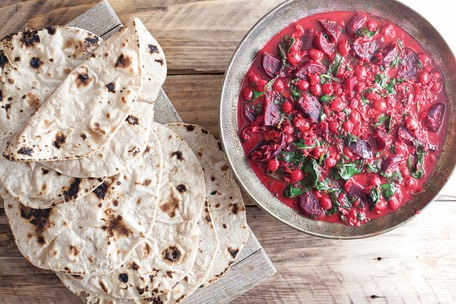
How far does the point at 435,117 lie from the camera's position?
4.31m

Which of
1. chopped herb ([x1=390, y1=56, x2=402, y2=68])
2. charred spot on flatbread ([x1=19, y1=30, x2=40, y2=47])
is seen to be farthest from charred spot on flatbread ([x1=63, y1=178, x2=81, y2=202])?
chopped herb ([x1=390, y1=56, x2=402, y2=68])

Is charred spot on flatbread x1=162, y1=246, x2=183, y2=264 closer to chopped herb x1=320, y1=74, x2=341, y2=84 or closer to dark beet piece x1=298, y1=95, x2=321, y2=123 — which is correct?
dark beet piece x1=298, y1=95, x2=321, y2=123

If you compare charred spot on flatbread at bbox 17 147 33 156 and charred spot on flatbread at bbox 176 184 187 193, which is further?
charred spot on flatbread at bbox 176 184 187 193

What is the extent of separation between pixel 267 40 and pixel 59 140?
68.0 inches

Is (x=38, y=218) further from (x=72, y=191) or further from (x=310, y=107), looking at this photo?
(x=310, y=107)

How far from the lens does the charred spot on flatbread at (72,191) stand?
3.97m

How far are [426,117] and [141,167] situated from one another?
223cm

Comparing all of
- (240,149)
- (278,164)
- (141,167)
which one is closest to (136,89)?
(141,167)

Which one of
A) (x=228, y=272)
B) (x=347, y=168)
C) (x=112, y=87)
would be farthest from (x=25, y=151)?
(x=347, y=168)

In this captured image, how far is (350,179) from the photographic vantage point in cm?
421

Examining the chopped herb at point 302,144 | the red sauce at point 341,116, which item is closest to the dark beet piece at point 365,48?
the red sauce at point 341,116

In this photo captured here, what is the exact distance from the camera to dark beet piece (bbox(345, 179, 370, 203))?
4.21 metres

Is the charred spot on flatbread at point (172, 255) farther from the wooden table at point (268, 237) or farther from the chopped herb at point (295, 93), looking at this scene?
the chopped herb at point (295, 93)

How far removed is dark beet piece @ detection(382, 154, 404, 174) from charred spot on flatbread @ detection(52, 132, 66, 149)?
237 cm
